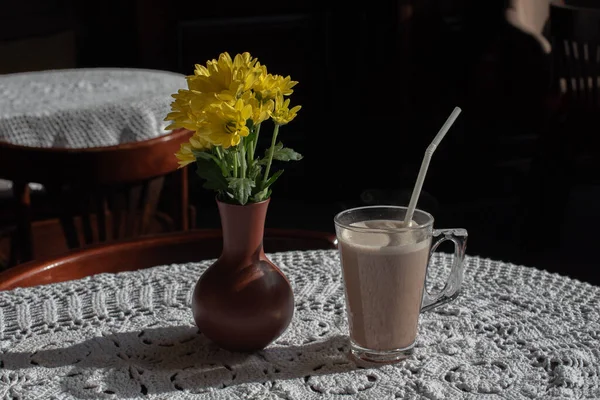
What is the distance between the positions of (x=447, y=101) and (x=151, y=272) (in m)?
2.79

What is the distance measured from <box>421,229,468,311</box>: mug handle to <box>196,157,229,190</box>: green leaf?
213 mm

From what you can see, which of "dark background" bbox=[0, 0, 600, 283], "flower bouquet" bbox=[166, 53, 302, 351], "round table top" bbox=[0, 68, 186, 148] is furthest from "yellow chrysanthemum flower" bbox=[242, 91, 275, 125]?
"dark background" bbox=[0, 0, 600, 283]

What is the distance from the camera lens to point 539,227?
3.27 meters

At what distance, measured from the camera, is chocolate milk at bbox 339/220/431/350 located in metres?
0.77

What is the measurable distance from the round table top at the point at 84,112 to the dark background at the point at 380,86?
1.16m

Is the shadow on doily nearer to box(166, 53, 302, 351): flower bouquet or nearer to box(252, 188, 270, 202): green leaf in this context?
box(166, 53, 302, 351): flower bouquet

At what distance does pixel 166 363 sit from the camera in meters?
0.78

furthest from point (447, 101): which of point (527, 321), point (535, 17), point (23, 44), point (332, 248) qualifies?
point (527, 321)

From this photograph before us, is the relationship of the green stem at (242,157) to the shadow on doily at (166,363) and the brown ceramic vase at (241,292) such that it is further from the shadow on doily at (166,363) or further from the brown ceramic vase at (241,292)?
the shadow on doily at (166,363)

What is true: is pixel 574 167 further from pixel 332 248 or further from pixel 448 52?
pixel 332 248

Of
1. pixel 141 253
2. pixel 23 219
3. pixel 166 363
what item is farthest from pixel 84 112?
pixel 166 363

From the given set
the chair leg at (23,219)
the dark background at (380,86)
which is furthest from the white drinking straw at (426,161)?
the dark background at (380,86)

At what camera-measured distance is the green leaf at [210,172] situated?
0.75 meters

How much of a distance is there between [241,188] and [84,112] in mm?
1532
